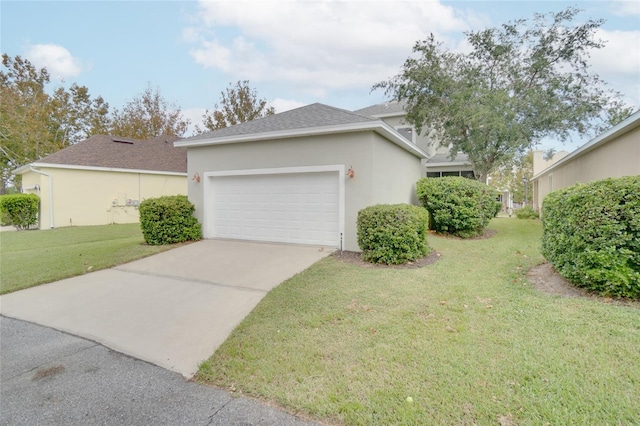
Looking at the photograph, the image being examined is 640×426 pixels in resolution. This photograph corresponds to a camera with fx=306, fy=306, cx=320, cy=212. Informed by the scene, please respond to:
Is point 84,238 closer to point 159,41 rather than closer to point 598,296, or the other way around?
point 159,41

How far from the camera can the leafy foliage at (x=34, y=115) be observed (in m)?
22.0

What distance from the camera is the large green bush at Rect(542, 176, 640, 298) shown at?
3.92m

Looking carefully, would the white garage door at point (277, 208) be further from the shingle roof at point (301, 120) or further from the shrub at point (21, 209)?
the shrub at point (21, 209)

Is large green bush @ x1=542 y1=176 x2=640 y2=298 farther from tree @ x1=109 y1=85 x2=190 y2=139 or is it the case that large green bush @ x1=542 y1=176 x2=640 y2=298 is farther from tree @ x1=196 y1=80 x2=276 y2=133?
tree @ x1=109 y1=85 x2=190 y2=139

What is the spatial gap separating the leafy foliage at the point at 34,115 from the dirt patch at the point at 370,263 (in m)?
26.6

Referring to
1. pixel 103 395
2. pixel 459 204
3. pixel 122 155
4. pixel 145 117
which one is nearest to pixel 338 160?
pixel 459 204

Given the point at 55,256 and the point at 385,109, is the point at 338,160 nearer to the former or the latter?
the point at 55,256

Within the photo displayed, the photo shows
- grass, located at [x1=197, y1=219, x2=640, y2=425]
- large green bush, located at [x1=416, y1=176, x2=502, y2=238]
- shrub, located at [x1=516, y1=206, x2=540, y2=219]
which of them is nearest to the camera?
grass, located at [x1=197, y1=219, x2=640, y2=425]

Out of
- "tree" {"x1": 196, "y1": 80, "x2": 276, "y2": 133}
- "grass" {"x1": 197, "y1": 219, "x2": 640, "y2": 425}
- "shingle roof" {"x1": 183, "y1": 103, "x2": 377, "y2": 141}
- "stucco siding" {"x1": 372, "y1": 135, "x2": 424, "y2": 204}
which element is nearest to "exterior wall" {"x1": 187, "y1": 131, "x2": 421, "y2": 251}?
"stucco siding" {"x1": 372, "y1": 135, "x2": 424, "y2": 204}

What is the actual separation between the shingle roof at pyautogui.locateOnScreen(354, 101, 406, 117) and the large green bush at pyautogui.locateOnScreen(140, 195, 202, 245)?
12492 millimetres

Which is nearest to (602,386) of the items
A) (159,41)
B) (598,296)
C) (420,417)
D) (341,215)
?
(420,417)

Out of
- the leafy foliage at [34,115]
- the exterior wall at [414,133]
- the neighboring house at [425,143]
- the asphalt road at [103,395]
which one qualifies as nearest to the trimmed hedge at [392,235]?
the asphalt road at [103,395]

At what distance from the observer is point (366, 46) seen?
13.9 meters

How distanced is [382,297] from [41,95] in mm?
31427
